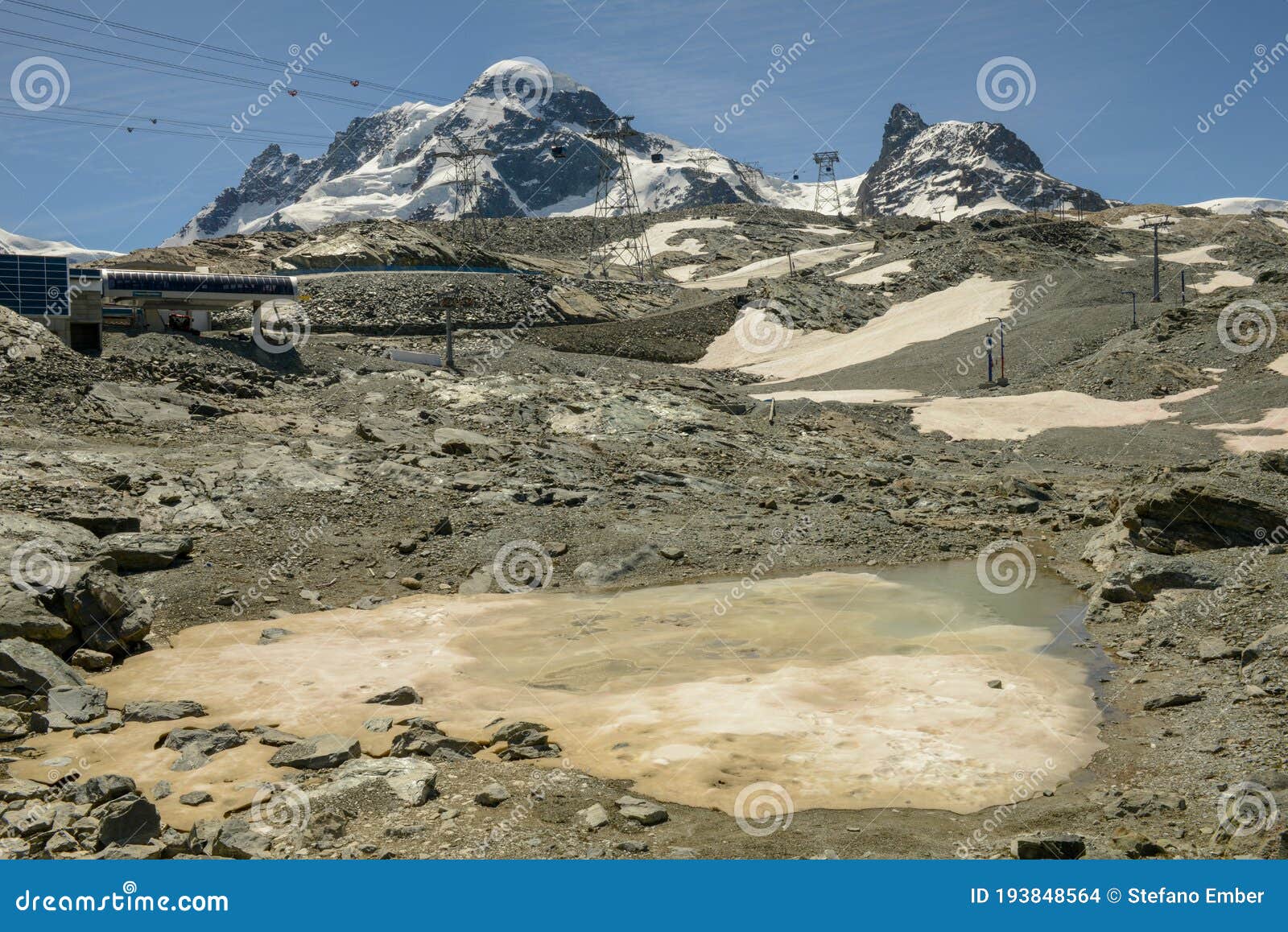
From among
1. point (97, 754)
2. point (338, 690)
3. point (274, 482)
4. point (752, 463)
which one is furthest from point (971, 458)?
point (97, 754)

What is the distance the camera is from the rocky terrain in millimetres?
9500

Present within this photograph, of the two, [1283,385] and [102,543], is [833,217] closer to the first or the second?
[1283,385]

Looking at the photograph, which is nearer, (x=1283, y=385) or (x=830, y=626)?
(x=830, y=626)

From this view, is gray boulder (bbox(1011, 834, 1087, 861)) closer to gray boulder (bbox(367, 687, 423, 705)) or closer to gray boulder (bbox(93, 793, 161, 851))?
gray boulder (bbox(93, 793, 161, 851))

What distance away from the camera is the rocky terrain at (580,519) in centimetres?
950

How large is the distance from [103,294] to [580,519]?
23.6m

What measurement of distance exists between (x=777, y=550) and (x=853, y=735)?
10.4 metres

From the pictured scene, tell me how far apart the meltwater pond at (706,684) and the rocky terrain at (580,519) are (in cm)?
35

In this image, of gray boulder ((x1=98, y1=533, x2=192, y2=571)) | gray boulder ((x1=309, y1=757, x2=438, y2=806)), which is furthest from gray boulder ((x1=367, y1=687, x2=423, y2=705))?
gray boulder ((x1=98, y1=533, x2=192, y2=571))

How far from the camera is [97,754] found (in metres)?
11.4

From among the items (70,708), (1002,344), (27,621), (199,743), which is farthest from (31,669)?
(1002,344)

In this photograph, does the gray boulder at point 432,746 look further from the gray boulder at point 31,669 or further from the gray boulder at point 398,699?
the gray boulder at point 31,669

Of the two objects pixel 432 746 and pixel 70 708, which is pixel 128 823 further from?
pixel 70 708

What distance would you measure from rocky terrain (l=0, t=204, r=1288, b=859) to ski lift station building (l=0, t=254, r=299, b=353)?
142cm
